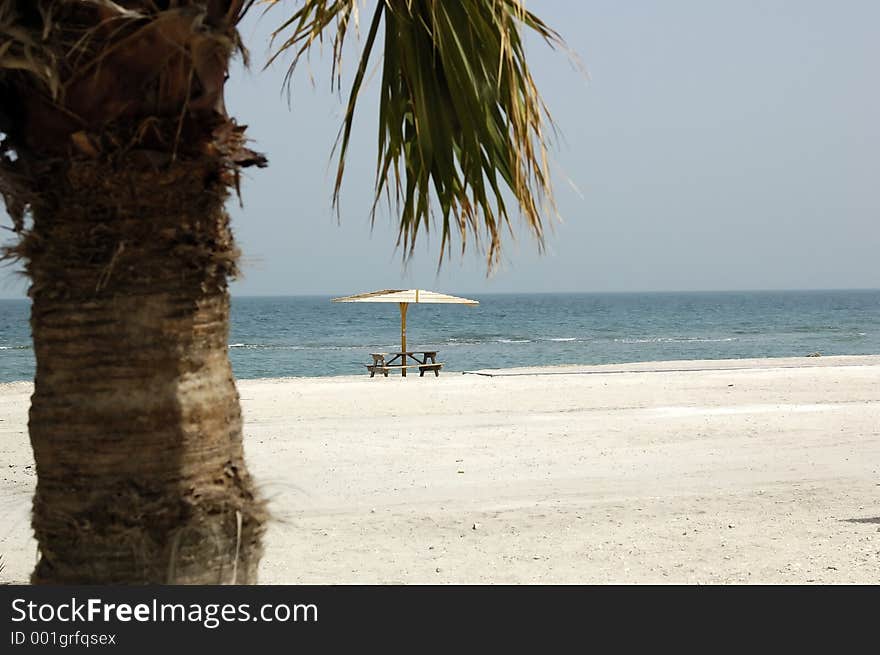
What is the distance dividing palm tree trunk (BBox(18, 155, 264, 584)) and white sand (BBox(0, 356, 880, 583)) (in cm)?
47

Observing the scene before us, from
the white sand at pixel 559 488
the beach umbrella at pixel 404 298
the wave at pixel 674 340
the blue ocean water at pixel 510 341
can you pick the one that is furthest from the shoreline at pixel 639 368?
the wave at pixel 674 340

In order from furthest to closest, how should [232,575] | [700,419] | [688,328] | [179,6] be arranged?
[688,328], [700,419], [232,575], [179,6]

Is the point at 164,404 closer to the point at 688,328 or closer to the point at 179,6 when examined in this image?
the point at 179,6

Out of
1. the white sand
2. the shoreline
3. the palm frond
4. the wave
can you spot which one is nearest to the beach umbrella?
the shoreline

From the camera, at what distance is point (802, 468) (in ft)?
23.0

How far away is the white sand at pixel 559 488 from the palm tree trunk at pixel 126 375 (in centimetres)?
47

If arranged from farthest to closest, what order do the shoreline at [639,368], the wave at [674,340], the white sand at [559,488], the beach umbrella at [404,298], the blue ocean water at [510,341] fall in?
1. the wave at [674,340]
2. the blue ocean water at [510,341]
3. the beach umbrella at [404,298]
4. the shoreline at [639,368]
5. the white sand at [559,488]

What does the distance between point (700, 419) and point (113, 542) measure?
309 inches

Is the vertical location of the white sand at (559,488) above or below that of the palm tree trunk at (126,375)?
below

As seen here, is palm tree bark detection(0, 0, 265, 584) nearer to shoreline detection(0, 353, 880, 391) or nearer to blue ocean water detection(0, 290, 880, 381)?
shoreline detection(0, 353, 880, 391)

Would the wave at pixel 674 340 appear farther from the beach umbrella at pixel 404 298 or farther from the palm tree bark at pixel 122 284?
the palm tree bark at pixel 122 284

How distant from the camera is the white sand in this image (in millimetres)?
4762

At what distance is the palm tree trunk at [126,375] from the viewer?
248cm

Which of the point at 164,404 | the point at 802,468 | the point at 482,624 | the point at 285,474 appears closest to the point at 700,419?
the point at 802,468
